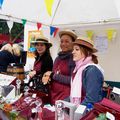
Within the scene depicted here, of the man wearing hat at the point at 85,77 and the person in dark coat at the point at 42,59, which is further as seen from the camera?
the person in dark coat at the point at 42,59

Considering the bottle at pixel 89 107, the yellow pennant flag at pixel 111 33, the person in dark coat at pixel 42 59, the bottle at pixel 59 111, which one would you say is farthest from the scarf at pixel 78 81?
the yellow pennant flag at pixel 111 33

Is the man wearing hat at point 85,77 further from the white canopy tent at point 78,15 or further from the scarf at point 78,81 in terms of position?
the white canopy tent at point 78,15

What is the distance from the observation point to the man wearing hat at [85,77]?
2.03 metres

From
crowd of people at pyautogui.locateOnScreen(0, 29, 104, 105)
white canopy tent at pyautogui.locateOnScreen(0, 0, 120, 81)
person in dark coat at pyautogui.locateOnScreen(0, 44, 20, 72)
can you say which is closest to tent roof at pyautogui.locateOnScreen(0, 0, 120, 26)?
white canopy tent at pyautogui.locateOnScreen(0, 0, 120, 81)

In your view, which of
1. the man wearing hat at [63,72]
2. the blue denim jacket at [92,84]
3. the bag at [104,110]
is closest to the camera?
the bag at [104,110]

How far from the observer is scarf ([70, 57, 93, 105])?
2.14m

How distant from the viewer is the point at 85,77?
6.93 feet

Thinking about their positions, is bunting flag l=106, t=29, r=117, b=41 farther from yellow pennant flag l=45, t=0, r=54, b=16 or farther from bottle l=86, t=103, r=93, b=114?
bottle l=86, t=103, r=93, b=114

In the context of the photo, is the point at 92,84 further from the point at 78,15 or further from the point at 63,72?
the point at 78,15

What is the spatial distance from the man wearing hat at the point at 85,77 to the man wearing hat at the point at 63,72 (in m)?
0.23

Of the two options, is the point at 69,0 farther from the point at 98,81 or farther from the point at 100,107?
the point at 100,107

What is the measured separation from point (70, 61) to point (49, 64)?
54cm

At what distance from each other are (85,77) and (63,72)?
448 mm

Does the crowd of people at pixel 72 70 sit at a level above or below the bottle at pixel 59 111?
above
